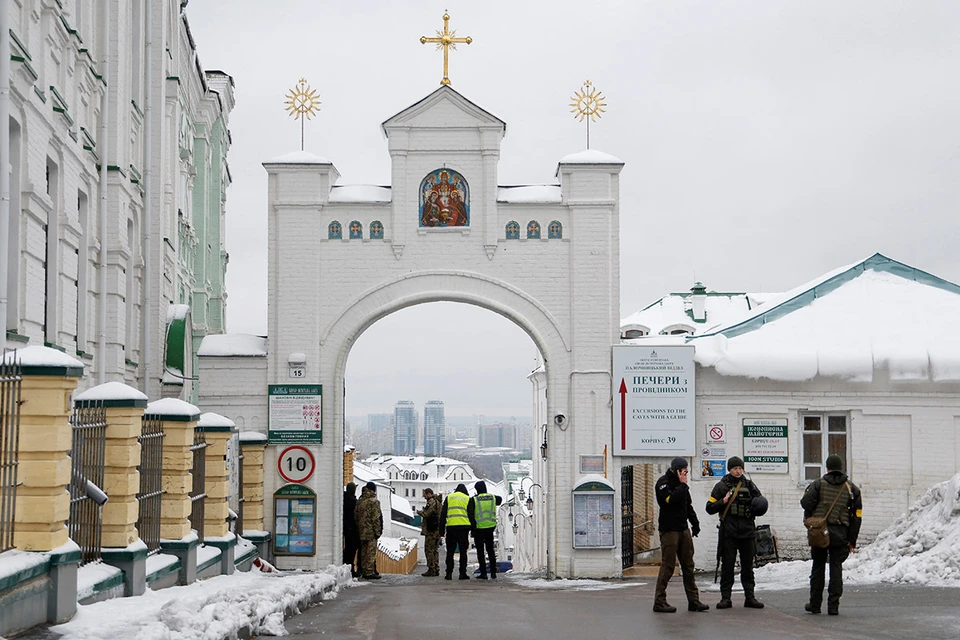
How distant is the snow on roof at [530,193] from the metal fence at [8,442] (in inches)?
588

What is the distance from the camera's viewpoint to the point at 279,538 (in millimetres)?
22078

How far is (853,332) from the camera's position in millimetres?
22391

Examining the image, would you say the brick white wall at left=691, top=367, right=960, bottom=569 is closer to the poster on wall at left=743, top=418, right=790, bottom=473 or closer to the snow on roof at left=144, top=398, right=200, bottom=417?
the poster on wall at left=743, top=418, right=790, bottom=473

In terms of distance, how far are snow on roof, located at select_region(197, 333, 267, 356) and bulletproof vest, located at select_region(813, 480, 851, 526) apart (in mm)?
12974

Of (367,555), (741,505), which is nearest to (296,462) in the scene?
(367,555)

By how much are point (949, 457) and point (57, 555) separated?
17.8m

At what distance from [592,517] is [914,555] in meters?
6.97

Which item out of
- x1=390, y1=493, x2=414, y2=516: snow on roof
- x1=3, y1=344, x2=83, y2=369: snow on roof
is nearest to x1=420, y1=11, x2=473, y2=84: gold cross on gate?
x1=3, y1=344, x2=83, y2=369: snow on roof

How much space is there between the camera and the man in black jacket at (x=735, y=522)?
12461mm

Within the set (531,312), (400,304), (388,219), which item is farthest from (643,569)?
(388,219)

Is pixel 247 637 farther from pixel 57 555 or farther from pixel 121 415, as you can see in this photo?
pixel 121 415

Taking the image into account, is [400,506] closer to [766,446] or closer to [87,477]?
[766,446]

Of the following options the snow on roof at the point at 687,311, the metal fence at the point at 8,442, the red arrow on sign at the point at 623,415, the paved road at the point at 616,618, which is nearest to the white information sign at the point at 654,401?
the red arrow on sign at the point at 623,415

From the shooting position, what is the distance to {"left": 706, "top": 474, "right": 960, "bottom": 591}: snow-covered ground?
1463 centimetres
